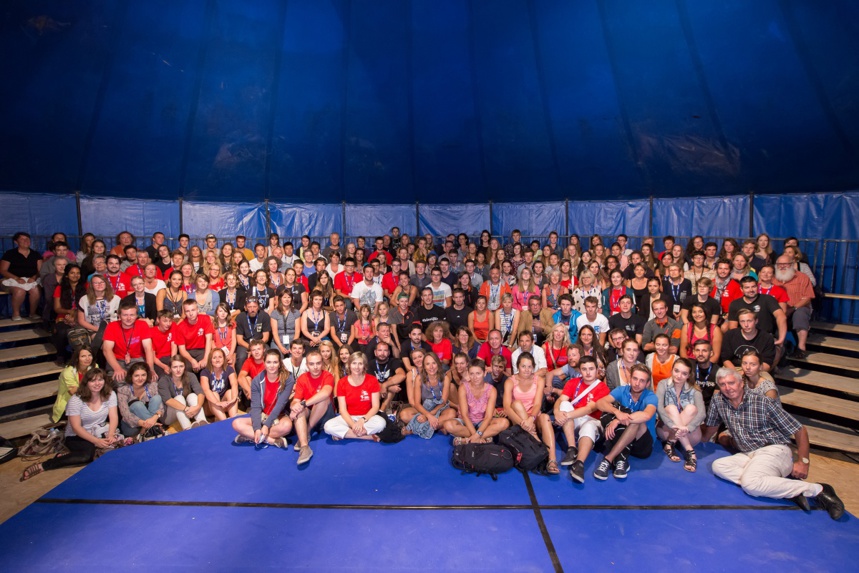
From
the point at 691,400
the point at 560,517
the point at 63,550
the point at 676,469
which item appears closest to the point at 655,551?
the point at 560,517

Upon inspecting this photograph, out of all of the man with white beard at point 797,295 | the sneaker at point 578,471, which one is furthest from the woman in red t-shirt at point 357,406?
the man with white beard at point 797,295

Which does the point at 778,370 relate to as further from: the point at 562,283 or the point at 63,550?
the point at 63,550

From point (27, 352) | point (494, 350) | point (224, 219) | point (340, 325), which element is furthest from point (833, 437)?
point (224, 219)

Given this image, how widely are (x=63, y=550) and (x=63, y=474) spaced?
5.60 ft

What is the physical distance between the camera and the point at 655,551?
3.62m

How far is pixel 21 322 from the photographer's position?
6.97m

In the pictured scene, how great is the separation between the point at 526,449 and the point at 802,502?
7.33ft

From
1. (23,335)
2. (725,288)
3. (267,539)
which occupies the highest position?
(725,288)

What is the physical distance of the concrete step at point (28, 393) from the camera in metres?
5.83

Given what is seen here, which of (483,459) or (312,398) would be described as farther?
(312,398)

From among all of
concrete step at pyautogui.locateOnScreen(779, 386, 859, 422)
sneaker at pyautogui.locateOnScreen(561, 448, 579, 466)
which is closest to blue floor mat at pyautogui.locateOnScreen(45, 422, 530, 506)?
sneaker at pyautogui.locateOnScreen(561, 448, 579, 466)

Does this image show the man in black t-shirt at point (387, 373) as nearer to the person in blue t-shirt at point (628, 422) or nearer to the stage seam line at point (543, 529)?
the stage seam line at point (543, 529)

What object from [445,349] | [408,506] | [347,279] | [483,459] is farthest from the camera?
[347,279]

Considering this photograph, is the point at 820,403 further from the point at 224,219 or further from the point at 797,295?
the point at 224,219
